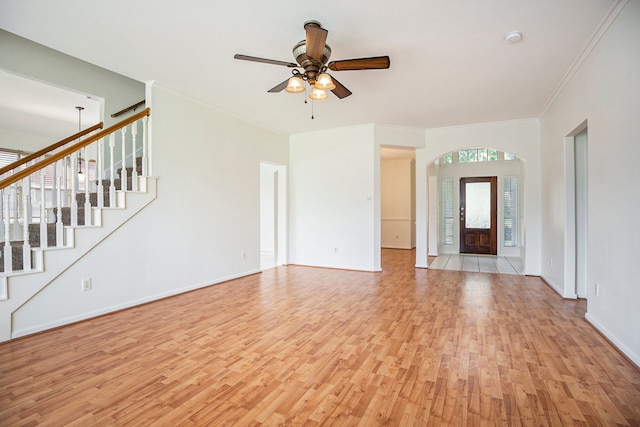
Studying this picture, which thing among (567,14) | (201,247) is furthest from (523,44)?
(201,247)

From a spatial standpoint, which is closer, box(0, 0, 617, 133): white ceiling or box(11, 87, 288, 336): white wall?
box(0, 0, 617, 133): white ceiling

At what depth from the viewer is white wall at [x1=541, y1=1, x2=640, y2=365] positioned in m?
2.36

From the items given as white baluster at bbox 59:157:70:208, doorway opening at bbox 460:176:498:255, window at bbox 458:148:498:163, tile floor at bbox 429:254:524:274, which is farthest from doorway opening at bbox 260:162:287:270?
doorway opening at bbox 460:176:498:255

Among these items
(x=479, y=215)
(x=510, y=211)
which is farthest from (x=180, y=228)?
(x=510, y=211)

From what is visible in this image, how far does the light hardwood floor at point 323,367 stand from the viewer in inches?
70.9

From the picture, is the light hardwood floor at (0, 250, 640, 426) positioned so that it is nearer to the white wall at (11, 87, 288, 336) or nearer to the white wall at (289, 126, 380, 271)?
the white wall at (11, 87, 288, 336)

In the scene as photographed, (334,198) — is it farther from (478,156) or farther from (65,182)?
(478,156)

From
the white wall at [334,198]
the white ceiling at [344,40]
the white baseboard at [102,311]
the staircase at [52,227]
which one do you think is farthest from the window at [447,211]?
the staircase at [52,227]

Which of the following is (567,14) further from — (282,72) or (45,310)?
(45,310)

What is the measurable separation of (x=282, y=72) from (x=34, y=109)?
16.4 feet

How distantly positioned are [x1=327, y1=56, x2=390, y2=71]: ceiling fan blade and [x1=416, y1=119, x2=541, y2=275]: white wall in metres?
3.90

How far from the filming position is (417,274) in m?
5.81

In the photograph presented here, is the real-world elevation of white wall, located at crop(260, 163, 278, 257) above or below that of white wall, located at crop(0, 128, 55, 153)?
below

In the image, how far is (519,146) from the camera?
570 centimetres
